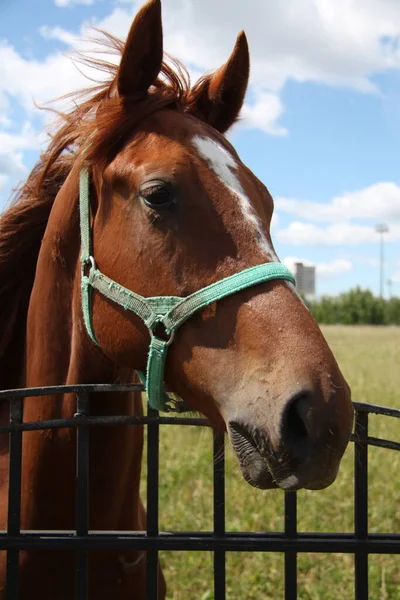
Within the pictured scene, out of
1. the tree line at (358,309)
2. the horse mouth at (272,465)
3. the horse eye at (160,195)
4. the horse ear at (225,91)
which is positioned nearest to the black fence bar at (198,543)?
the horse mouth at (272,465)

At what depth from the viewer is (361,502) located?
2.17 meters

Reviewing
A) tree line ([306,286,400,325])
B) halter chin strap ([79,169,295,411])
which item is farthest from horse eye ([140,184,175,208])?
tree line ([306,286,400,325])

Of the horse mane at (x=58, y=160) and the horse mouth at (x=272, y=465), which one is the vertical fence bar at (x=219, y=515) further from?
the horse mane at (x=58, y=160)

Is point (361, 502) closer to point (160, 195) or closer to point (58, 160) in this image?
point (160, 195)

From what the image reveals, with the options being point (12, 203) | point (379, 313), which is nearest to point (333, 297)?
point (379, 313)

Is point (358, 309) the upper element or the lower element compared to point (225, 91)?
upper

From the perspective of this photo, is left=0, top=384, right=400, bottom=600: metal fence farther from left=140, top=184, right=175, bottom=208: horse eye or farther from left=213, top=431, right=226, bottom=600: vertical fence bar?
left=140, top=184, right=175, bottom=208: horse eye

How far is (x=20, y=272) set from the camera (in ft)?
9.58

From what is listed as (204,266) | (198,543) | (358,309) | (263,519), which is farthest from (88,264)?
(358,309)

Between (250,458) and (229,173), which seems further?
(229,173)

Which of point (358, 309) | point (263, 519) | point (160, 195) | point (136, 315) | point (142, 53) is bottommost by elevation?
point (263, 519)

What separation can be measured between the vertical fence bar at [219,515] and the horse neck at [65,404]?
0.51 metres

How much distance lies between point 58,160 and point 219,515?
172 centimetres

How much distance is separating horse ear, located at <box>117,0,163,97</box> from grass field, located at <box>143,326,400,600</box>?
54.6 inches
